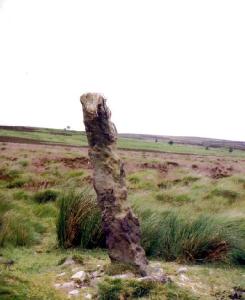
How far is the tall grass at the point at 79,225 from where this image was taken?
811cm

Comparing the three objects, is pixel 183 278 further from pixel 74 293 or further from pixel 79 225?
pixel 79 225

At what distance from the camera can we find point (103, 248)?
824 centimetres

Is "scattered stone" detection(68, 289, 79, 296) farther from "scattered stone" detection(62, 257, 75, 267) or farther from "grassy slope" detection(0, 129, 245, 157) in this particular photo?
"grassy slope" detection(0, 129, 245, 157)

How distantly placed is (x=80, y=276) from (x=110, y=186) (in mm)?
1135

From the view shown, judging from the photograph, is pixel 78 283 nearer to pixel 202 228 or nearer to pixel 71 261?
pixel 71 261

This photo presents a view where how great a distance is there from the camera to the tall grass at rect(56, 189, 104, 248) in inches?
319

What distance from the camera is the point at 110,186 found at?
250 inches

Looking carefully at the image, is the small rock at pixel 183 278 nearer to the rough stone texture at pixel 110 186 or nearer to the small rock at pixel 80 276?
the rough stone texture at pixel 110 186

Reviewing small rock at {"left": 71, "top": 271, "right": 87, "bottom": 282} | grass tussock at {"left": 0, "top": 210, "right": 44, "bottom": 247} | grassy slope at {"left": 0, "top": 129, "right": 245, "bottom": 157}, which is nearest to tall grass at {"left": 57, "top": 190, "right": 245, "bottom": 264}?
grass tussock at {"left": 0, "top": 210, "right": 44, "bottom": 247}

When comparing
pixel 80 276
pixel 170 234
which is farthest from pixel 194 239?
pixel 80 276

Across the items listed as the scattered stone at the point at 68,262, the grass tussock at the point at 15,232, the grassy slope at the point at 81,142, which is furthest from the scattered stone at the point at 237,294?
the grassy slope at the point at 81,142

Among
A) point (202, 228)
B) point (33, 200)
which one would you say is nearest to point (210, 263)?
point (202, 228)

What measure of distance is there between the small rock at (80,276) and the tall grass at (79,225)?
1737mm

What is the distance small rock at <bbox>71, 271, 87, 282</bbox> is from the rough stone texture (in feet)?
1.30
